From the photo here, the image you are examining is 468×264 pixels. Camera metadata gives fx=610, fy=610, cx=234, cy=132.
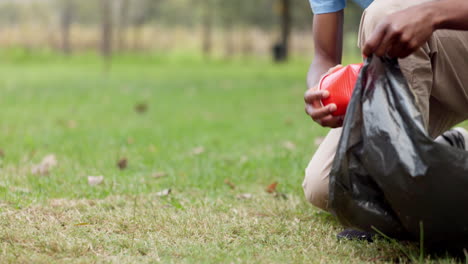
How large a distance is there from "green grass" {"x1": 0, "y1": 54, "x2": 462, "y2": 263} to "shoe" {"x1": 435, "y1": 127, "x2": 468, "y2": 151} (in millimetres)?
740

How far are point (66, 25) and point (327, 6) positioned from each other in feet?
92.6

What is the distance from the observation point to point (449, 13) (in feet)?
5.76

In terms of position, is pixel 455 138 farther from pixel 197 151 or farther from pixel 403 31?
pixel 197 151

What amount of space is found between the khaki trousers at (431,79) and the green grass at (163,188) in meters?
0.22

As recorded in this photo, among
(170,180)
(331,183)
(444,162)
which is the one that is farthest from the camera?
(170,180)

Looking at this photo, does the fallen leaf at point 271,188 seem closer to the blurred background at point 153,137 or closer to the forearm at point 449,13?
the blurred background at point 153,137

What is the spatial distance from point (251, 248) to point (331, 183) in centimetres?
38

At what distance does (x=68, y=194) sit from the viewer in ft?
9.53

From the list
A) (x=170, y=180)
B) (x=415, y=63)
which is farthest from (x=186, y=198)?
(x=415, y=63)

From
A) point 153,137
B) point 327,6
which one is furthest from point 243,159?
point 327,6

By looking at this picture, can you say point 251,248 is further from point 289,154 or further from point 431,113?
point 289,154

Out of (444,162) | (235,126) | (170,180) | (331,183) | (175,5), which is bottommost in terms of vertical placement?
(175,5)

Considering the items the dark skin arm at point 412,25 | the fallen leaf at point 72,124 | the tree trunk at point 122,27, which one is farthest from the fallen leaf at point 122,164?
the tree trunk at point 122,27

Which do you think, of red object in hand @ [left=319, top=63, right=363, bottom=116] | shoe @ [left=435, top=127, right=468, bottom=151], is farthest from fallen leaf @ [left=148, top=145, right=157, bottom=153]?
red object in hand @ [left=319, top=63, right=363, bottom=116]
